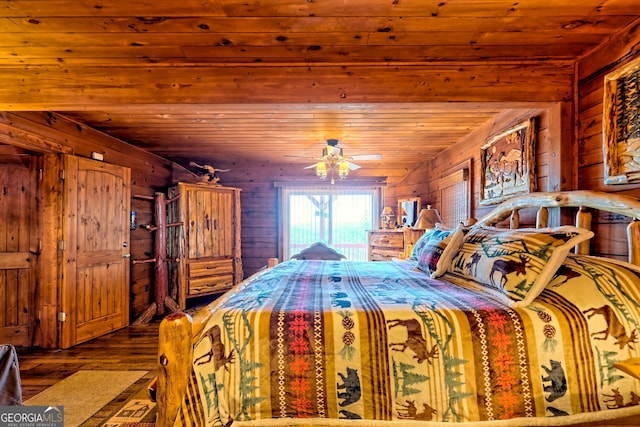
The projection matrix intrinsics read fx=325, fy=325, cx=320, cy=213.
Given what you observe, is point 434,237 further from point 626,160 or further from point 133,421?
point 133,421

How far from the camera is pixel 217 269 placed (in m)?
5.05

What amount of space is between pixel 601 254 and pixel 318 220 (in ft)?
15.4

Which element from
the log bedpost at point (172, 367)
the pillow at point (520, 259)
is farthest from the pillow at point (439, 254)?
the log bedpost at point (172, 367)

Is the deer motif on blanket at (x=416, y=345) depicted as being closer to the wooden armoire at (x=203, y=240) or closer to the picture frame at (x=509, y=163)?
the picture frame at (x=509, y=163)

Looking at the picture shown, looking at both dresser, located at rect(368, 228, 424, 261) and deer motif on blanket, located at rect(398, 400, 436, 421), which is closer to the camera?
deer motif on blanket, located at rect(398, 400, 436, 421)

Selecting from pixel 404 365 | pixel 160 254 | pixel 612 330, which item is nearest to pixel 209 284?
pixel 160 254

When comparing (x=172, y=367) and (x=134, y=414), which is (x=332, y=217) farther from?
(x=172, y=367)

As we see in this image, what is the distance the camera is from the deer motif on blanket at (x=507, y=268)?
5.21ft

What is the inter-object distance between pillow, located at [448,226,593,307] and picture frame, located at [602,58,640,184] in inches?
18.6

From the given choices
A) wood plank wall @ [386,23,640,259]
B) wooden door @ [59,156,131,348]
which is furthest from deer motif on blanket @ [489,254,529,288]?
wooden door @ [59,156,131,348]

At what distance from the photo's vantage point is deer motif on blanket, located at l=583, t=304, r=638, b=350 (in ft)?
4.42

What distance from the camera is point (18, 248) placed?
329 cm

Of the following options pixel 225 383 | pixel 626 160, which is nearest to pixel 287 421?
pixel 225 383

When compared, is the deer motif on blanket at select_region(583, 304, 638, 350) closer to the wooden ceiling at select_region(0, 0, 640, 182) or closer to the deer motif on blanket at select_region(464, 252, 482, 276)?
the deer motif on blanket at select_region(464, 252, 482, 276)
